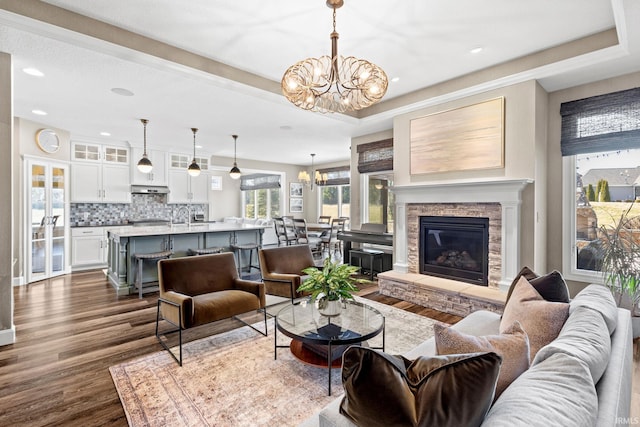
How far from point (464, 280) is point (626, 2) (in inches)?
121

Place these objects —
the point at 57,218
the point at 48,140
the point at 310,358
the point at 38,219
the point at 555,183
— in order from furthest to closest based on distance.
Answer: the point at 57,218, the point at 48,140, the point at 38,219, the point at 555,183, the point at 310,358

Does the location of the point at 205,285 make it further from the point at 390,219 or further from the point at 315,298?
the point at 390,219

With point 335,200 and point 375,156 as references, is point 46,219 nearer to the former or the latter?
point 375,156

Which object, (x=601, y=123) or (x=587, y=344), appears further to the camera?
(x=601, y=123)

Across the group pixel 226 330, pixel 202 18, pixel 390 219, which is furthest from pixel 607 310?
pixel 390 219

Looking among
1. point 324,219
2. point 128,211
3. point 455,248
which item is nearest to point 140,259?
point 128,211

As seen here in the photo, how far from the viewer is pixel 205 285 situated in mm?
3254

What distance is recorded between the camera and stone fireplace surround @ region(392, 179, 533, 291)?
3.59 m

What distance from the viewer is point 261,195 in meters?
10.3

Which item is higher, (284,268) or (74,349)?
(284,268)

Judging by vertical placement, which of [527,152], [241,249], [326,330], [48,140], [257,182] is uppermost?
[48,140]

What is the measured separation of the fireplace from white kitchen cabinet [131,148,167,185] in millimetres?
6084

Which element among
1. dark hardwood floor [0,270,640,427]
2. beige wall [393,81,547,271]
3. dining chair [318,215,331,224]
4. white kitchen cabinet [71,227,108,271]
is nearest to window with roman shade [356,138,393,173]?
beige wall [393,81,547,271]

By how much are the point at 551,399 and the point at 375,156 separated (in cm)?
509
